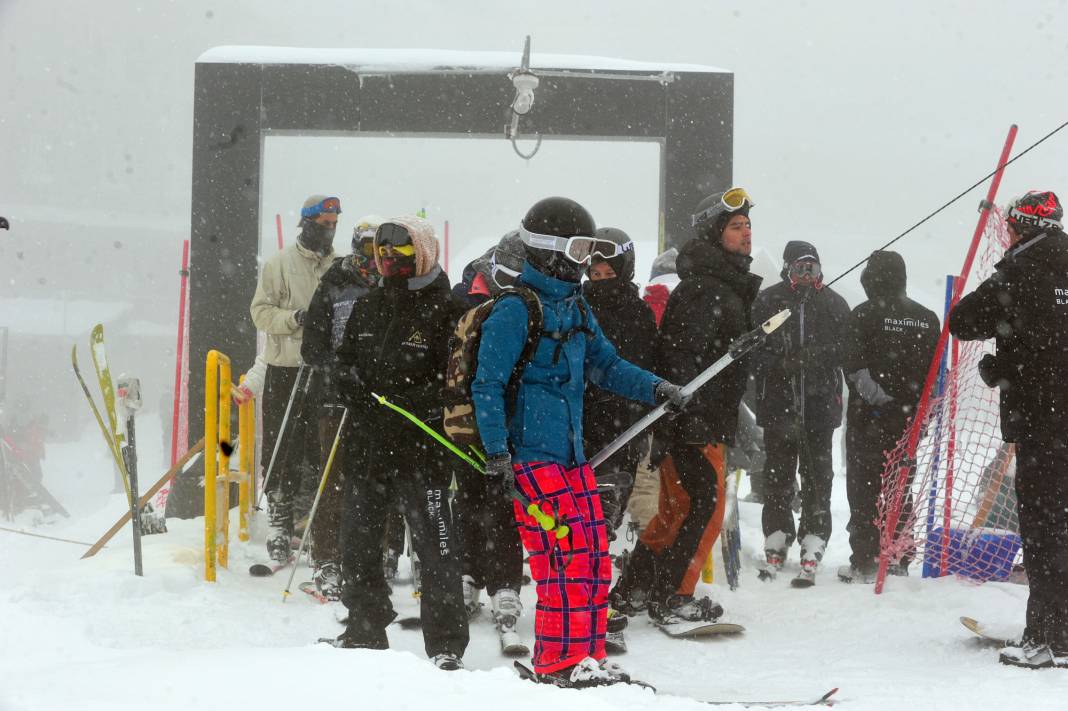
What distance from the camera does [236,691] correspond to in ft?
6.79

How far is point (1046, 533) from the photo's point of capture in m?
3.74

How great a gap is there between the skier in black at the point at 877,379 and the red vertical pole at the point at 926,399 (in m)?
0.26

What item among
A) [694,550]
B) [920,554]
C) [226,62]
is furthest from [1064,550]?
[226,62]

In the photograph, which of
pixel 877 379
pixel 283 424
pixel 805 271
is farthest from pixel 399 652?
pixel 805 271

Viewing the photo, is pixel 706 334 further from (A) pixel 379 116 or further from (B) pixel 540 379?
(A) pixel 379 116

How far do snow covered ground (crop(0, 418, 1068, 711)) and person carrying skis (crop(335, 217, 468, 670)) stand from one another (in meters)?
0.36

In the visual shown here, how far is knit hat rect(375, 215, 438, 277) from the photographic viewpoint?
3688mm

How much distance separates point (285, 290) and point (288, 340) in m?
0.33

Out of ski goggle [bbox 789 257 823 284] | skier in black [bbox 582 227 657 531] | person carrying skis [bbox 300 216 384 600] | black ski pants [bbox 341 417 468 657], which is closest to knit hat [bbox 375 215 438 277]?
black ski pants [bbox 341 417 468 657]

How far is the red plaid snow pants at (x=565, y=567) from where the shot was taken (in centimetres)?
314

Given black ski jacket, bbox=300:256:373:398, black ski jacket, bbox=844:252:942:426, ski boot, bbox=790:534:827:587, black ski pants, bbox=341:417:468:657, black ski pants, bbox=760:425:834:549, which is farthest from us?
black ski pants, bbox=760:425:834:549

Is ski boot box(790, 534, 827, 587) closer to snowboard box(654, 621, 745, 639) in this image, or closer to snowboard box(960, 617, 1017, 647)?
snowboard box(654, 621, 745, 639)

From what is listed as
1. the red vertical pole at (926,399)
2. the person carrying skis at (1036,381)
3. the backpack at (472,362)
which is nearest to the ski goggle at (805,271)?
the red vertical pole at (926,399)

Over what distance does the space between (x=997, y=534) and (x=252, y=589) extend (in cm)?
400
